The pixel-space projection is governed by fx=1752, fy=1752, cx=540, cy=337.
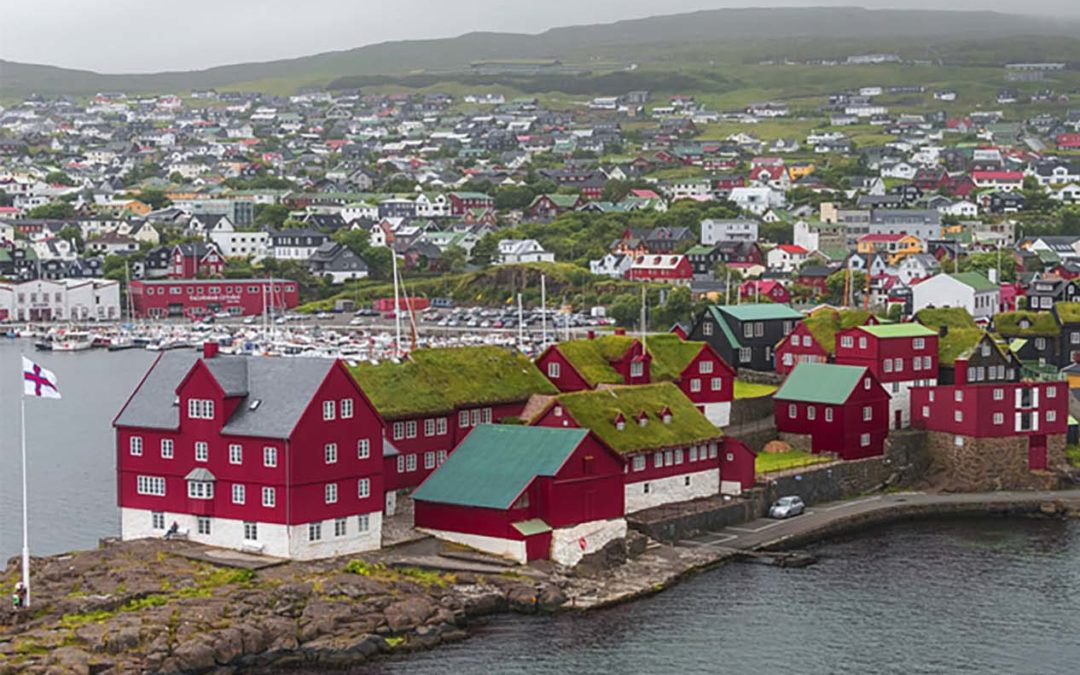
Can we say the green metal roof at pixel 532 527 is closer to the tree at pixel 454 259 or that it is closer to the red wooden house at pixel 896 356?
the red wooden house at pixel 896 356

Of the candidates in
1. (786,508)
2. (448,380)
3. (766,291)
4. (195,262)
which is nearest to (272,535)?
(448,380)

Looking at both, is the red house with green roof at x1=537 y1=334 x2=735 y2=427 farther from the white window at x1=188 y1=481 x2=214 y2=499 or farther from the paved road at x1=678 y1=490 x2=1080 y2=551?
the white window at x1=188 y1=481 x2=214 y2=499

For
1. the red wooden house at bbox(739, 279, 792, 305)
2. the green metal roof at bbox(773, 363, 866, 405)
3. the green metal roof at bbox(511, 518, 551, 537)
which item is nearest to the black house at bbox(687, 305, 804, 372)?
the green metal roof at bbox(773, 363, 866, 405)

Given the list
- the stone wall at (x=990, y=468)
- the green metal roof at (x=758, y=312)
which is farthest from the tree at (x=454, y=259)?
the stone wall at (x=990, y=468)

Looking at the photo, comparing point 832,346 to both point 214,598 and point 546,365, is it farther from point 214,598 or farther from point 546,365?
point 214,598

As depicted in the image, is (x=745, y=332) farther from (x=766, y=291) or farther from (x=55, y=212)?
(x=55, y=212)

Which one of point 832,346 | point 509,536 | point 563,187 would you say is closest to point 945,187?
point 563,187
